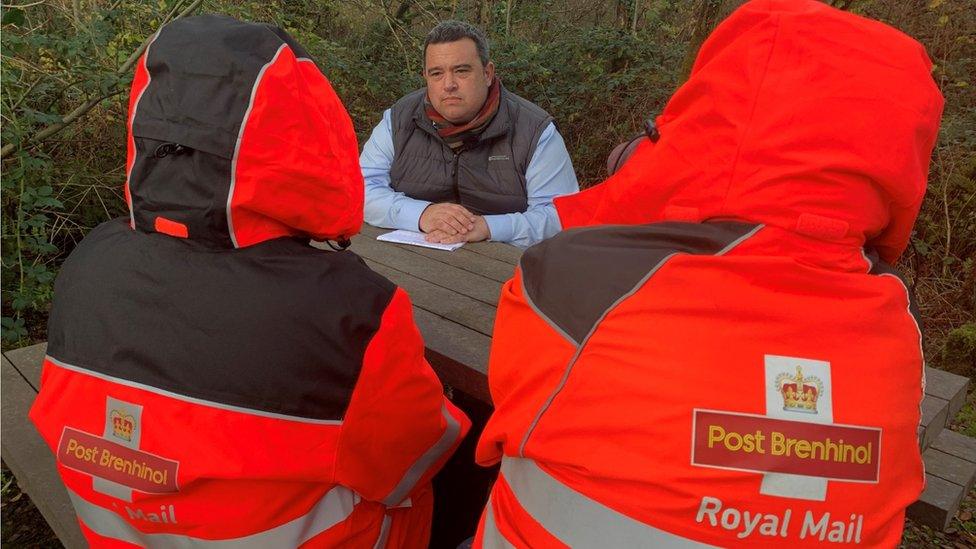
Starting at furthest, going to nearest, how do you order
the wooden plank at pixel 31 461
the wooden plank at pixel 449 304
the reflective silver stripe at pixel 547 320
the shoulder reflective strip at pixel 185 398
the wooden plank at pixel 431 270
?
the wooden plank at pixel 431 270 < the wooden plank at pixel 449 304 < the wooden plank at pixel 31 461 < the shoulder reflective strip at pixel 185 398 < the reflective silver stripe at pixel 547 320

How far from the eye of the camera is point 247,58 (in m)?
1.28

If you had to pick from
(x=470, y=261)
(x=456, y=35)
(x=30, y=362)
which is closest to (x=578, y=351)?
(x=470, y=261)

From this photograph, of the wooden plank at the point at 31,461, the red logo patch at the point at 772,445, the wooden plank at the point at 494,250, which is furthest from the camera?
the wooden plank at the point at 494,250

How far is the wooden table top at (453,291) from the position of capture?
1.90 meters

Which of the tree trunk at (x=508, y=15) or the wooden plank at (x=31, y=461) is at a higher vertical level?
the tree trunk at (x=508, y=15)

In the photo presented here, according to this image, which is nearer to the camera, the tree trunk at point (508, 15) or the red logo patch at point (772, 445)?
the red logo patch at point (772, 445)

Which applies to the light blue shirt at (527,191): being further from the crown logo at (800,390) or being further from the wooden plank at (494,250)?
the crown logo at (800,390)

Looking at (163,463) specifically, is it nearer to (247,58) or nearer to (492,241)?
(247,58)

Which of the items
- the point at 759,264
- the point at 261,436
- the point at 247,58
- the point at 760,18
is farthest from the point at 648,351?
the point at 247,58

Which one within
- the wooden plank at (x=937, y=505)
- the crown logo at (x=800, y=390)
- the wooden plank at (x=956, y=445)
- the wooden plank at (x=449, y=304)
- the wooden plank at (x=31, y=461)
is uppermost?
the crown logo at (x=800, y=390)

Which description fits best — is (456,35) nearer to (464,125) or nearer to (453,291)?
(464,125)

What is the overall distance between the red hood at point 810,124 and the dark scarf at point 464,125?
2.08 metres

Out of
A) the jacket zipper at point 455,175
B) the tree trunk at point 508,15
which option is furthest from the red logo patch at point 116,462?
the tree trunk at point 508,15

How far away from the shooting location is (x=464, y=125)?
10.5 ft
